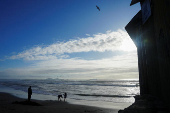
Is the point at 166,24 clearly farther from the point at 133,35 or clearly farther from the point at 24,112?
the point at 24,112

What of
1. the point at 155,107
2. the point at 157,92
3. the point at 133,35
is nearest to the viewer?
the point at 155,107

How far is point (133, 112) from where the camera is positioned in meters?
2.66

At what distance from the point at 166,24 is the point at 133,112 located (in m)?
1.94

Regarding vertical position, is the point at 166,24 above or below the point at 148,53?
above

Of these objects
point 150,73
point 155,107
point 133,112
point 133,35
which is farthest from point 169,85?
point 133,35

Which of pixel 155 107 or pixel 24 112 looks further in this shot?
pixel 24 112

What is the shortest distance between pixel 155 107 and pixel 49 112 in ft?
30.5

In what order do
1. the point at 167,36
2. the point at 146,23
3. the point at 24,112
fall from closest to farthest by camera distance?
the point at 167,36 < the point at 146,23 < the point at 24,112

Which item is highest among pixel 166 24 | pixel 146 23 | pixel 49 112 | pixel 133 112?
pixel 146 23

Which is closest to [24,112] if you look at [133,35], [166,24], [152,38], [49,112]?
[49,112]

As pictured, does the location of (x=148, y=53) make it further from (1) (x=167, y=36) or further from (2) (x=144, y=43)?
(1) (x=167, y=36)

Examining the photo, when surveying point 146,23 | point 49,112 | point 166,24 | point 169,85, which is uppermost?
point 146,23

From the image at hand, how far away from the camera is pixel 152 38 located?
169 inches

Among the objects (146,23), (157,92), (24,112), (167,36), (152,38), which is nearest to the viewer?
(167,36)
